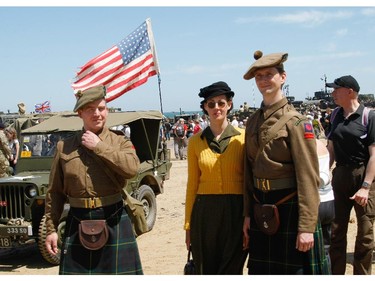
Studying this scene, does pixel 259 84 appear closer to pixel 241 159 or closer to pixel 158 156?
pixel 241 159

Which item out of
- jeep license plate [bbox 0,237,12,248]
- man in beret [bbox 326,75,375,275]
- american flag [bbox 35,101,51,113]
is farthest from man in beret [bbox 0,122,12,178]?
american flag [bbox 35,101,51,113]

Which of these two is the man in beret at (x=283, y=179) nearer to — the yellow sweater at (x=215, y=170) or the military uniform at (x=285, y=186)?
the military uniform at (x=285, y=186)

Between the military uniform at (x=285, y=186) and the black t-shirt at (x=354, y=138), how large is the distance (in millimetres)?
1469

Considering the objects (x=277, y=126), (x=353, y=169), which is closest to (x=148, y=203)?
(x=353, y=169)

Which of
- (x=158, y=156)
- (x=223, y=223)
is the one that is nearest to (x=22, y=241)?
(x=158, y=156)

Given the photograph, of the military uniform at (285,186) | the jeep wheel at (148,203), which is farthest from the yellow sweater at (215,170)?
the jeep wheel at (148,203)

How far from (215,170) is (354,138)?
158cm

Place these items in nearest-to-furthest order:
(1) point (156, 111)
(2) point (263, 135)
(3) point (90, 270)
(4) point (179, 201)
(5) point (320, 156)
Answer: (2) point (263, 135), (3) point (90, 270), (5) point (320, 156), (1) point (156, 111), (4) point (179, 201)

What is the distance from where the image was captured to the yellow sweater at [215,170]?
346 centimetres

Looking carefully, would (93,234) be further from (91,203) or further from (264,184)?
(264,184)

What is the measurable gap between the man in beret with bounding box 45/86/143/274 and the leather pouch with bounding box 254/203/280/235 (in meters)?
0.85

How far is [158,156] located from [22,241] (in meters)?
3.26

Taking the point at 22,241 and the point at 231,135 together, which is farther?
the point at 22,241

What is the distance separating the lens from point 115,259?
349cm
